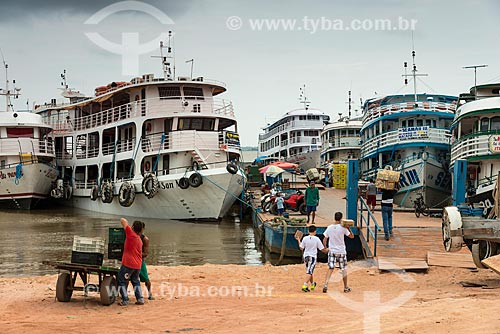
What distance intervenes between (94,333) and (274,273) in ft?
19.3

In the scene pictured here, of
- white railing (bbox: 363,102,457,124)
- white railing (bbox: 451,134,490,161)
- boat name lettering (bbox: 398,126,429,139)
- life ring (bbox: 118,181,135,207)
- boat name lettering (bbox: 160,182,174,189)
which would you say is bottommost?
life ring (bbox: 118,181,135,207)

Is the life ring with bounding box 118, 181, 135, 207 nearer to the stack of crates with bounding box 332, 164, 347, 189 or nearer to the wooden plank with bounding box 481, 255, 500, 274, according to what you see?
the stack of crates with bounding box 332, 164, 347, 189

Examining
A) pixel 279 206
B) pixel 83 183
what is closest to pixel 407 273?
pixel 279 206

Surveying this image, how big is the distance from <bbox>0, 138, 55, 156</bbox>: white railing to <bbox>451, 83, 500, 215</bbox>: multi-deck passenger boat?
72.2 ft

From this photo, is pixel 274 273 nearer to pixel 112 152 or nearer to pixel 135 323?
pixel 135 323

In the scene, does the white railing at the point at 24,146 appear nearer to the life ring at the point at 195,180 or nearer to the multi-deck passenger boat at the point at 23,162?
the multi-deck passenger boat at the point at 23,162

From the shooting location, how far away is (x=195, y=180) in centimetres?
2564

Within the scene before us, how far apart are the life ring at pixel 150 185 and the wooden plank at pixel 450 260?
16533mm

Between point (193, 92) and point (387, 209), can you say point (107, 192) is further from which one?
point (387, 209)

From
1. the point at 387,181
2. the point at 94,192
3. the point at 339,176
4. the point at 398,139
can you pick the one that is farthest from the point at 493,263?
the point at 94,192

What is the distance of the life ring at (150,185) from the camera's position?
26.7 meters

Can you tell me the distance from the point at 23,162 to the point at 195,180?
40.0 ft

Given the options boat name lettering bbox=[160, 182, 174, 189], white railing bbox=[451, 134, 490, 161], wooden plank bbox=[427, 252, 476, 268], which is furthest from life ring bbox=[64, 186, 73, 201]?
wooden plank bbox=[427, 252, 476, 268]

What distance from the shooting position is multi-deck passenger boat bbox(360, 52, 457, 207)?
2567cm
